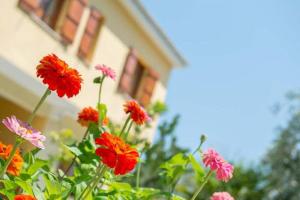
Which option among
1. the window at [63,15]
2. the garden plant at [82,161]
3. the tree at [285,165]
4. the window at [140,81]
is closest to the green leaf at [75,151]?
the garden plant at [82,161]

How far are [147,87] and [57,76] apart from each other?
12.4 metres

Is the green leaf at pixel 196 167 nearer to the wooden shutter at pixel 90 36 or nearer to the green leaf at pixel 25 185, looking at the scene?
the green leaf at pixel 25 185

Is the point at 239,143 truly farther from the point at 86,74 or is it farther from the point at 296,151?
the point at 86,74

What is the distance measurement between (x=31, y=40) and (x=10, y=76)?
1.28 m

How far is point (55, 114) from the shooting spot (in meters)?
10.8

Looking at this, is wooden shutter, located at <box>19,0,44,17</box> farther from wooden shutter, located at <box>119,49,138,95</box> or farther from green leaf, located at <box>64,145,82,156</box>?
green leaf, located at <box>64,145,82,156</box>

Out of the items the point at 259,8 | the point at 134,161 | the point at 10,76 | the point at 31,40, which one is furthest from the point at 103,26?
the point at 134,161

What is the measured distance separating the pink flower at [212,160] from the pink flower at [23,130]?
876 millimetres

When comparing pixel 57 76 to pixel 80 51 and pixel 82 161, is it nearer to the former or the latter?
pixel 82 161

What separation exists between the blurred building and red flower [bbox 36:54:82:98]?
6976 mm

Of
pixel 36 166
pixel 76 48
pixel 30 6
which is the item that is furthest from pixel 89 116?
pixel 76 48

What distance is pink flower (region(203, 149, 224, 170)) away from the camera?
8.35 feet

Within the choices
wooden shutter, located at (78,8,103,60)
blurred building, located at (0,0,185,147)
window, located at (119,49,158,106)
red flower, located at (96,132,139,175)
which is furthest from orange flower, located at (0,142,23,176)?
window, located at (119,49,158,106)

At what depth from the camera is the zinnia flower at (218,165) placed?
2.54m
